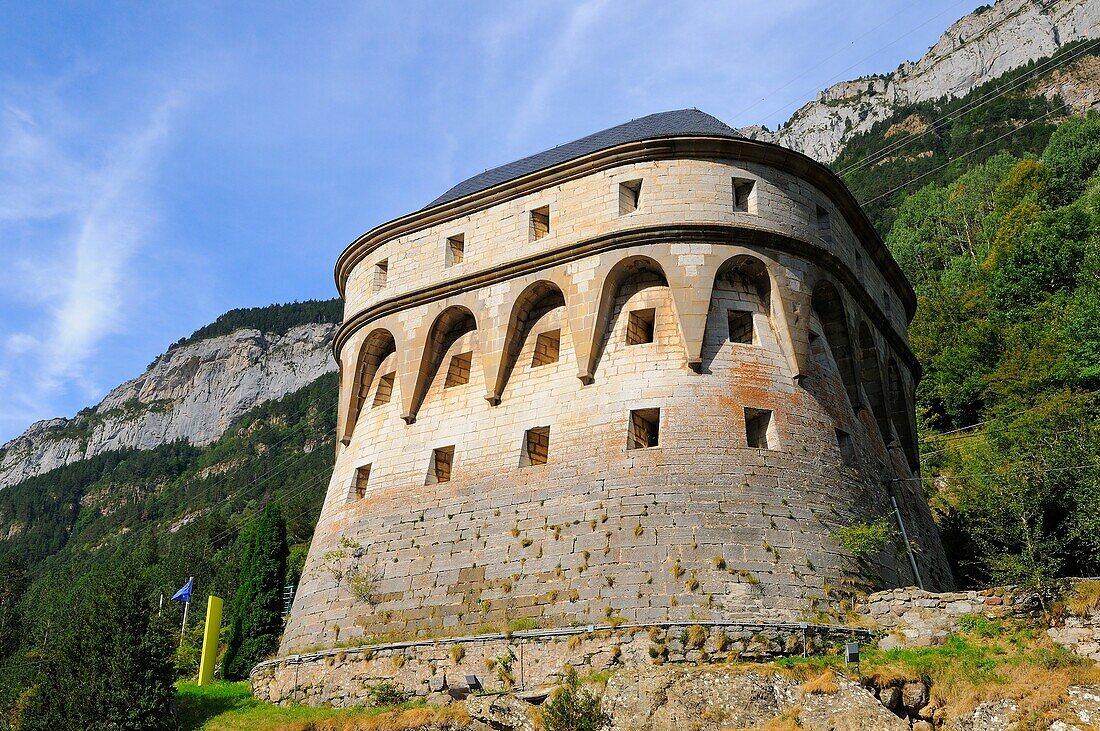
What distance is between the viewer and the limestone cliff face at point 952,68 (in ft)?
367

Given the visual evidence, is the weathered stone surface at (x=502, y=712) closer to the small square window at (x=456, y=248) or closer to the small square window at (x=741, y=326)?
the small square window at (x=741, y=326)

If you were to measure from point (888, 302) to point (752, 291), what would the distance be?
8.80 metres

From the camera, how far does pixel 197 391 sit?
569 ft

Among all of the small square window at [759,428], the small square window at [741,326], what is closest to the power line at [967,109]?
the small square window at [741,326]

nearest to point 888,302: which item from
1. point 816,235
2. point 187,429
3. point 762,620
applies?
point 816,235

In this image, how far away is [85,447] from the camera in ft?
596

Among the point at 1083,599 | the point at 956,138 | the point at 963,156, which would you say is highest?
the point at 956,138

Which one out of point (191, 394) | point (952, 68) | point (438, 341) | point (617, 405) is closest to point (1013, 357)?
point (617, 405)

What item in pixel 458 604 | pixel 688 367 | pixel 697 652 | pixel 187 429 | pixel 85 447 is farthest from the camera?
pixel 85 447

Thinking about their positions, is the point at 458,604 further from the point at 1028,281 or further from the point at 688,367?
the point at 1028,281

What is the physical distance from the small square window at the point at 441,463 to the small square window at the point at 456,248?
18.5 ft

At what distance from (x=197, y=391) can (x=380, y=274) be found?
6134 inches

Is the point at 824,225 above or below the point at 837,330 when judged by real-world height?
above

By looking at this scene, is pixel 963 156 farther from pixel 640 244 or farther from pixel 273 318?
pixel 273 318
